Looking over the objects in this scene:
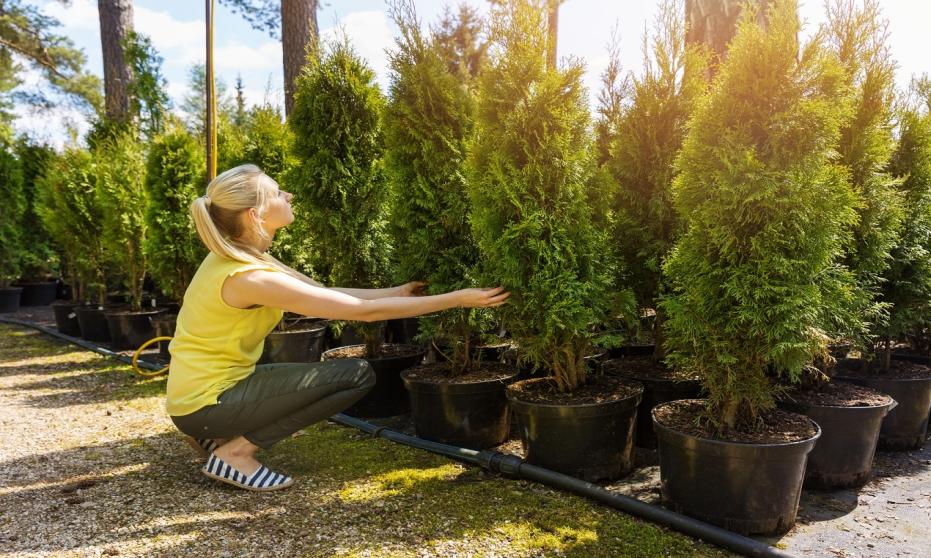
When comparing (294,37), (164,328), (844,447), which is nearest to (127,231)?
(164,328)

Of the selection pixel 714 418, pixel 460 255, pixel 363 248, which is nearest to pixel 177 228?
pixel 363 248

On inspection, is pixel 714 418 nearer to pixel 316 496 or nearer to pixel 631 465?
pixel 631 465

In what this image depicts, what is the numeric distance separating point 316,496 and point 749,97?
300cm

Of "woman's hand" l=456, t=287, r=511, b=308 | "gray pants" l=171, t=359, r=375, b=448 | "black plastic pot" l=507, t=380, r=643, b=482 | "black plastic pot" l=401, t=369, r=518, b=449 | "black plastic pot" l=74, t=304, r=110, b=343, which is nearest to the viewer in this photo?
"woman's hand" l=456, t=287, r=511, b=308

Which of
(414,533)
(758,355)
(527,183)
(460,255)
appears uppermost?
(527,183)

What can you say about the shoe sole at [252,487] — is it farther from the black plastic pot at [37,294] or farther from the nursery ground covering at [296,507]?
the black plastic pot at [37,294]

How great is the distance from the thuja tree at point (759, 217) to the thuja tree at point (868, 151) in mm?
785

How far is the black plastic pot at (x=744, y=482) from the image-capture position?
9.13 feet

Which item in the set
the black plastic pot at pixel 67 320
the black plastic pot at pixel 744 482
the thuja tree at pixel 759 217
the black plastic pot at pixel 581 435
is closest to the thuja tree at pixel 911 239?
the thuja tree at pixel 759 217

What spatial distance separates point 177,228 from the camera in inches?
284

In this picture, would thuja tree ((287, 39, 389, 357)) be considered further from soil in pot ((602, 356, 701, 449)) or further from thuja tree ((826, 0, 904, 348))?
thuja tree ((826, 0, 904, 348))

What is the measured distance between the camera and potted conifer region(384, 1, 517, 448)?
162 inches

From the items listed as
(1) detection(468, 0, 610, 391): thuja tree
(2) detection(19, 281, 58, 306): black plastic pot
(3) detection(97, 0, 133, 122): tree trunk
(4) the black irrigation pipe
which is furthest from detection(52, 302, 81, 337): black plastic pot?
(1) detection(468, 0, 610, 391): thuja tree

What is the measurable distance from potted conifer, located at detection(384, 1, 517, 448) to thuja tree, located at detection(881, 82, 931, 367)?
2511mm
